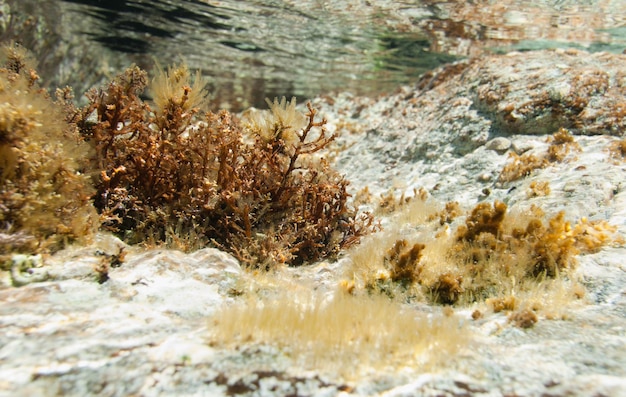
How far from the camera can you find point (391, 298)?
354 centimetres

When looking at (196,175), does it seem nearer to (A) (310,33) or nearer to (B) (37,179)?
(B) (37,179)

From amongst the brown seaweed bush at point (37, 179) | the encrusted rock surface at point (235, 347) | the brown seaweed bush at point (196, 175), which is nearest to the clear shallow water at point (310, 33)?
the encrusted rock surface at point (235, 347)

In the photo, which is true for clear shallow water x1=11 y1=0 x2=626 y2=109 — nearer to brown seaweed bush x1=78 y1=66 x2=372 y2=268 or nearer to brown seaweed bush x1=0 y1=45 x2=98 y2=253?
brown seaweed bush x1=78 y1=66 x2=372 y2=268

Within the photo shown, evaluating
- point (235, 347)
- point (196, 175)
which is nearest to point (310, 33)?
point (196, 175)

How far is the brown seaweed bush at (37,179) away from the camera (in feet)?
9.14

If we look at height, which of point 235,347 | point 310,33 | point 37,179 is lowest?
point 235,347

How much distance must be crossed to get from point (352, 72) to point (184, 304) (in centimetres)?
2022

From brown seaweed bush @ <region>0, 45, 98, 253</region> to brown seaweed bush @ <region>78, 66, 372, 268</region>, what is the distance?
0.56 metres

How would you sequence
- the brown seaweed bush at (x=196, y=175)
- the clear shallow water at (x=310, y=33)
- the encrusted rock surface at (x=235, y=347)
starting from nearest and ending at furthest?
the encrusted rock surface at (x=235, y=347), the brown seaweed bush at (x=196, y=175), the clear shallow water at (x=310, y=33)

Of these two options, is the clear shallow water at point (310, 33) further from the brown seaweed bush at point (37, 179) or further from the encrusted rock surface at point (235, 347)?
the brown seaweed bush at point (37, 179)

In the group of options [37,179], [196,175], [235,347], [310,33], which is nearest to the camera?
[235,347]

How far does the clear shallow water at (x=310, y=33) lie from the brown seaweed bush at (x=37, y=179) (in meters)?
12.1

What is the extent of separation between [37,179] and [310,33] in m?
15.1

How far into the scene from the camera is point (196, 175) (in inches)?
169
